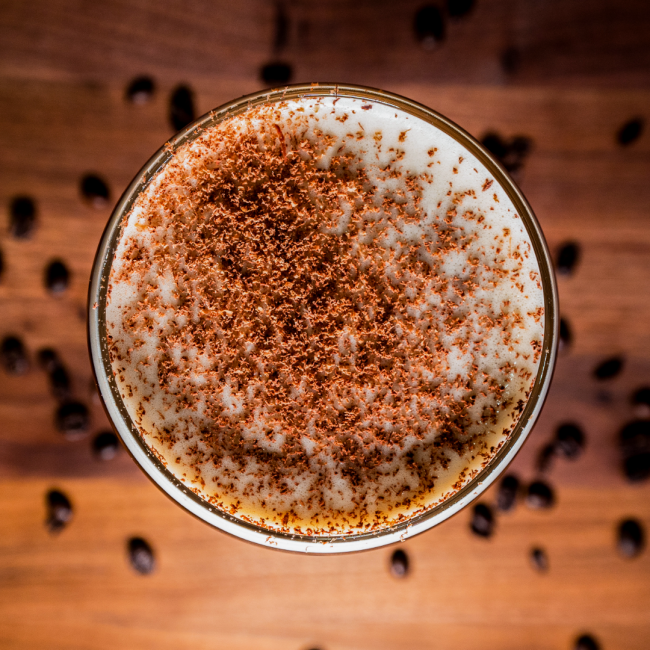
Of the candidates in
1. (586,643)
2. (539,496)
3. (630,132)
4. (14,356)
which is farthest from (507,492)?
(14,356)

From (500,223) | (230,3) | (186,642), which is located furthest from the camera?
(186,642)

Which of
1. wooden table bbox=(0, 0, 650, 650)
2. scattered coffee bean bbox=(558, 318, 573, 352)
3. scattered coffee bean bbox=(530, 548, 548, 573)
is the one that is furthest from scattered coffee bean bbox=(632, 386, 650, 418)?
scattered coffee bean bbox=(530, 548, 548, 573)

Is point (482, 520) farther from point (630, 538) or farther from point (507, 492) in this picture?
point (630, 538)

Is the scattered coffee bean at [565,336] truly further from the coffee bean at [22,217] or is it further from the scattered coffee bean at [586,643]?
the coffee bean at [22,217]

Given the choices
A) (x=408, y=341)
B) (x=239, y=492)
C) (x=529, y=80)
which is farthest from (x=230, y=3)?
(x=239, y=492)

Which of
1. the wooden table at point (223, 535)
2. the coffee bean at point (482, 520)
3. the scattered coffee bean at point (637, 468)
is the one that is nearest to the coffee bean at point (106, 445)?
the wooden table at point (223, 535)

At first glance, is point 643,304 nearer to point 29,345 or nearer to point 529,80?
point 529,80

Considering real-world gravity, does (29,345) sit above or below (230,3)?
below
